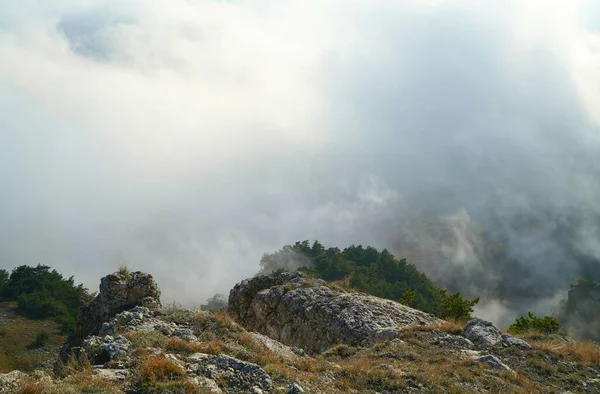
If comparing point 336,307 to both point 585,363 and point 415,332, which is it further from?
point 585,363

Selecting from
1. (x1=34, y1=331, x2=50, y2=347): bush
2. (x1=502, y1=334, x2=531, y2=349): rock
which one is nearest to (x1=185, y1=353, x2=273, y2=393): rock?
(x1=502, y1=334, x2=531, y2=349): rock

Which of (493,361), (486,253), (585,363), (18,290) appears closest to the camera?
(493,361)

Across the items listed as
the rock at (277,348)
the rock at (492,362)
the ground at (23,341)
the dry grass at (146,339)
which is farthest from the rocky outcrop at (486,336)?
the ground at (23,341)

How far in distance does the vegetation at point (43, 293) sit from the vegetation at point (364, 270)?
118ft

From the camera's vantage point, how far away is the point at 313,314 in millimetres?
25953

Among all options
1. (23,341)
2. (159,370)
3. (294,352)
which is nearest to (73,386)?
(159,370)

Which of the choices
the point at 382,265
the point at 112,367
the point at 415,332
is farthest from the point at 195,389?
the point at 382,265

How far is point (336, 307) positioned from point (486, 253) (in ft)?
A: 433

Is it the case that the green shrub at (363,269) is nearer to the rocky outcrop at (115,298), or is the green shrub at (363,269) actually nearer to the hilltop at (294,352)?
the hilltop at (294,352)

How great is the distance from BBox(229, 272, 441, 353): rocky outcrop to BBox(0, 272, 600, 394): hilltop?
0.07 meters

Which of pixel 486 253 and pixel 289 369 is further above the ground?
pixel 486 253

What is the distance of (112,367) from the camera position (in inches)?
434

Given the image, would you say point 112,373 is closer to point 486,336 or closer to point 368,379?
point 368,379

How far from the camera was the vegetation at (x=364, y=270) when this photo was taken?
79625mm
